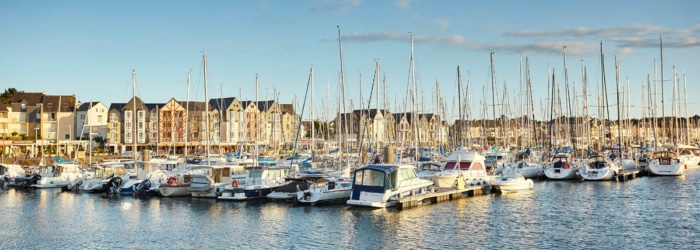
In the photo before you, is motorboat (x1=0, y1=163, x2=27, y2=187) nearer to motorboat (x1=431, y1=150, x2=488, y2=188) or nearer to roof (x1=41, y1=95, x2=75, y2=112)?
motorboat (x1=431, y1=150, x2=488, y2=188)

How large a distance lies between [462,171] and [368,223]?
1883cm

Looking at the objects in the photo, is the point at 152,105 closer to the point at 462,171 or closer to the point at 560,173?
the point at 560,173

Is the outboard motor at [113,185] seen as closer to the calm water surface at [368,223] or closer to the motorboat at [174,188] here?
the calm water surface at [368,223]

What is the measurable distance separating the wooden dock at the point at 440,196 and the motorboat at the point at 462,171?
901 millimetres

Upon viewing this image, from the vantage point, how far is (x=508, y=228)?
36.8 m

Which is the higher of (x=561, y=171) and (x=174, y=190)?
(x=561, y=171)

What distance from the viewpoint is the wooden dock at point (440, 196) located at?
4422 centimetres

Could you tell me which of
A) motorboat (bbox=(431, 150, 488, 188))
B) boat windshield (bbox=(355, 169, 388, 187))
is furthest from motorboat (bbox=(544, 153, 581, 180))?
boat windshield (bbox=(355, 169, 388, 187))

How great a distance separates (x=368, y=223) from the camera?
126 feet

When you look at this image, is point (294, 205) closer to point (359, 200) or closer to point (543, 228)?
point (359, 200)

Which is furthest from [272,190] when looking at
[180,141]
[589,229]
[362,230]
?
[180,141]

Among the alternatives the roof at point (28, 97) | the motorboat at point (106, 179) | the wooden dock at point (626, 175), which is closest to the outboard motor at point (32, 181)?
the motorboat at point (106, 179)

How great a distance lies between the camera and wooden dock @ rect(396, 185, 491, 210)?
4422 cm

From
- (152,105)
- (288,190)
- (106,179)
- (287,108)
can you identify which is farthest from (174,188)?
(287,108)
